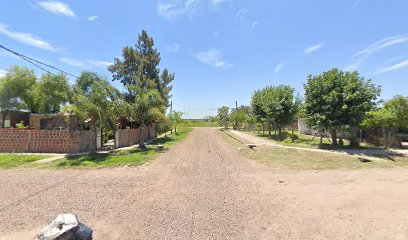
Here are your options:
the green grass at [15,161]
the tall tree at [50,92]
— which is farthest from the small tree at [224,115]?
the green grass at [15,161]

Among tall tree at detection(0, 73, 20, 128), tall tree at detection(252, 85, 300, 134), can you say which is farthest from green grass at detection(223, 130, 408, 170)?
tall tree at detection(0, 73, 20, 128)

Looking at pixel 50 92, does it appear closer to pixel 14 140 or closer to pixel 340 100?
pixel 14 140

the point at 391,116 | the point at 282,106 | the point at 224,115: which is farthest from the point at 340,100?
the point at 224,115

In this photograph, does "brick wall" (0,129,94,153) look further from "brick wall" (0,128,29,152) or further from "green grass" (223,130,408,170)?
"green grass" (223,130,408,170)

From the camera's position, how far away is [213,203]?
21.2ft

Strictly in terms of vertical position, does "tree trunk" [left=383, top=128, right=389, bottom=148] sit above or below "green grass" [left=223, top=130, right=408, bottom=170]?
→ above

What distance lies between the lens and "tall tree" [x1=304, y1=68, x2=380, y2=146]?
16.9 meters

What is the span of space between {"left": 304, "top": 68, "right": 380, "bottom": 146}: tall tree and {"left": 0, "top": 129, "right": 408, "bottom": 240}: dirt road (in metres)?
7.46

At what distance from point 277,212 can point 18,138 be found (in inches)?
707

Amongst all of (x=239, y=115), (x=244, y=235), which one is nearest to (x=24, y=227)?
(x=244, y=235)

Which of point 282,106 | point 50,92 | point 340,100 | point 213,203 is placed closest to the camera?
point 213,203

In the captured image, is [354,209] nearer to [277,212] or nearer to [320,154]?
[277,212]

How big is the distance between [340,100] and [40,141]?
70.5ft

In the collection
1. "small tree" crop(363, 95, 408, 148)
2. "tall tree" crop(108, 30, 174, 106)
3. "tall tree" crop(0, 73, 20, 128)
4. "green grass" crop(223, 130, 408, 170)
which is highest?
"tall tree" crop(108, 30, 174, 106)
